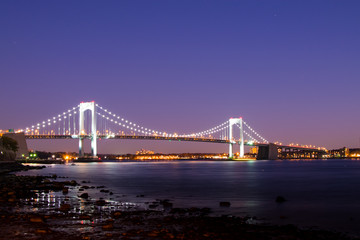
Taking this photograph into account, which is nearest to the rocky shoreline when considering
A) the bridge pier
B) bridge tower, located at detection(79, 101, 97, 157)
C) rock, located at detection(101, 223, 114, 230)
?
rock, located at detection(101, 223, 114, 230)

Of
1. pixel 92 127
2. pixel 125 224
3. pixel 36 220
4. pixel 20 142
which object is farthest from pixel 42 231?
pixel 20 142

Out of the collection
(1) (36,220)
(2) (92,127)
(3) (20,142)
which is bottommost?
(1) (36,220)

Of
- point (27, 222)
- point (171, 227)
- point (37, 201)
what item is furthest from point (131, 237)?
point (37, 201)

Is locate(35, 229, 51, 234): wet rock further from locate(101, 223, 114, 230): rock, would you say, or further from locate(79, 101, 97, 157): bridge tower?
locate(79, 101, 97, 157): bridge tower

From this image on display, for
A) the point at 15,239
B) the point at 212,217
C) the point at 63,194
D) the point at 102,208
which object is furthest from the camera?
the point at 63,194

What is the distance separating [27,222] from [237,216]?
649 cm

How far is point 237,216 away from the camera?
1436 cm

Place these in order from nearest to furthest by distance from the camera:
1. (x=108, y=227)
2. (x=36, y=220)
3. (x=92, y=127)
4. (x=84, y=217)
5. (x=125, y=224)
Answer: (x=108, y=227), (x=125, y=224), (x=36, y=220), (x=84, y=217), (x=92, y=127)

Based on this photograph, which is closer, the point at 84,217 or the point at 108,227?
the point at 108,227

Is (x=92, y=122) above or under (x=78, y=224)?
above

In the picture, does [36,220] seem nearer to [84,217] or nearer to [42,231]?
[84,217]

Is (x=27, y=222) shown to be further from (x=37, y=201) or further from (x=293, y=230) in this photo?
(x=293, y=230)

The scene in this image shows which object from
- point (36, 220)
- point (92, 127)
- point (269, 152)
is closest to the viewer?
point (36, 220)

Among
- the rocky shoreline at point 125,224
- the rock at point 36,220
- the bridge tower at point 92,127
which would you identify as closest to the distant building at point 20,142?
the bridge tower at point 92,127
